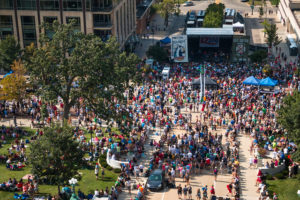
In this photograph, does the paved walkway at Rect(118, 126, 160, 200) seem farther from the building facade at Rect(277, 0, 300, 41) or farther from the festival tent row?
the building facade at Rect(277, 0, 300, 41)

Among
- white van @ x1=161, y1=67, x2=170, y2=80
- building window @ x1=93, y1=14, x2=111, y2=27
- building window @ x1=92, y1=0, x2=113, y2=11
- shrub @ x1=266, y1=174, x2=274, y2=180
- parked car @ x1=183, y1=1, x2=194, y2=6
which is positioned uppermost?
parked car @ x1=183, y1=1, x2=194, y2=6

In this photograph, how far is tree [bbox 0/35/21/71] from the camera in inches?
2635

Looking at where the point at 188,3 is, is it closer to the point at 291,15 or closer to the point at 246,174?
the point at 291,15

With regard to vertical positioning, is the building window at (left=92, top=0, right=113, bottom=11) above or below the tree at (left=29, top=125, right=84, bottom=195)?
above

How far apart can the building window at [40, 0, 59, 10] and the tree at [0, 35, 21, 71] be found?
22.4ft

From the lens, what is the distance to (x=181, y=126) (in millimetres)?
53094

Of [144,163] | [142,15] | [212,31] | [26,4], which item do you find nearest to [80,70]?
[144,163]

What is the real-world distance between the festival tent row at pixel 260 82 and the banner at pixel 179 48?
14495mm

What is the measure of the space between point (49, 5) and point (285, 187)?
4507 centimetres

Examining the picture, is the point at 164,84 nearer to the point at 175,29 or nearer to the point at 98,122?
the point at 98,122

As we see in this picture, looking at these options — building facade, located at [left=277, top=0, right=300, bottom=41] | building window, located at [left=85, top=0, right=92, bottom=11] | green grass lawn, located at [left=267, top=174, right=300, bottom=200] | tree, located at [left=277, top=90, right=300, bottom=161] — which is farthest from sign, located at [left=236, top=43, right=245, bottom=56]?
green grass lawn, located at [left=267, top=174, right=300, bottom=200]

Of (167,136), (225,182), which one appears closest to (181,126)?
(167,136)

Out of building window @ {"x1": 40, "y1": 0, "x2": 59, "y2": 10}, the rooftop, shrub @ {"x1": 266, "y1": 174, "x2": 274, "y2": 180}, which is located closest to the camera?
shrub @ {"x1": 266, "y1": 174, "x2": 274, "y2": 180}

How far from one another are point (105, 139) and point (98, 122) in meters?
4.59
